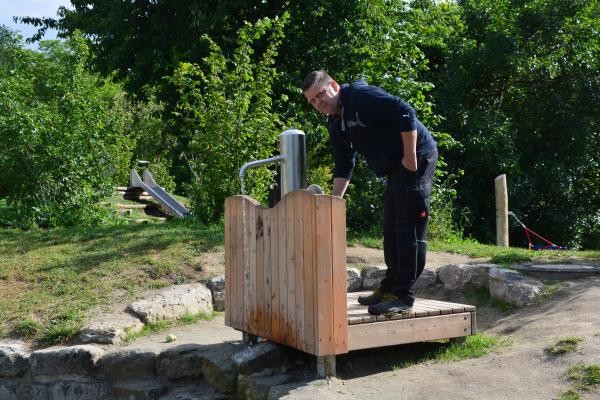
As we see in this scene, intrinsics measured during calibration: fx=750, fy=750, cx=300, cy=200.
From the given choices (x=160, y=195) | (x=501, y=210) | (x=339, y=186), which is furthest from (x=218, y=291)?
(x=160, y=195)

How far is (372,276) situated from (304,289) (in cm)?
330

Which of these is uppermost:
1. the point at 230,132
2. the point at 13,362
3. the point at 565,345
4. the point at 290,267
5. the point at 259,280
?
the point at 230,132

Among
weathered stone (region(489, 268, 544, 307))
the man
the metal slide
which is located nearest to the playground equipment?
the man

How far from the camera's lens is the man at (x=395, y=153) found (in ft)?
14.9

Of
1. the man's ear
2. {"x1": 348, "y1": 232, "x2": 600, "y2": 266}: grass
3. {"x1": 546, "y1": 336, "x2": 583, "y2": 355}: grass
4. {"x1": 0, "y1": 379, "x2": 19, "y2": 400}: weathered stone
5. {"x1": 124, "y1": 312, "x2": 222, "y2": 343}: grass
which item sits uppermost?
the man's ear

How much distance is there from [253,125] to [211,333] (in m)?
3.73

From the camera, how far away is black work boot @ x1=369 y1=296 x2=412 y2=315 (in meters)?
4.70

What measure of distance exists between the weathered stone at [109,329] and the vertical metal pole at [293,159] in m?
1.95

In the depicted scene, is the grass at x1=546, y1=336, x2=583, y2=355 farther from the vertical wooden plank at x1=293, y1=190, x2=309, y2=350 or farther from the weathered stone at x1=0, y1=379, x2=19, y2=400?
the weathered stone at x1=0, y1=379, x2=19, y2=400

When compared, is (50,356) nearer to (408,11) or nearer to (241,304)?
(241,304)

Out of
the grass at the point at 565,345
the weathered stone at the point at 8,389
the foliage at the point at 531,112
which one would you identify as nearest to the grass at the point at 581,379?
the grass at the point at 565,345

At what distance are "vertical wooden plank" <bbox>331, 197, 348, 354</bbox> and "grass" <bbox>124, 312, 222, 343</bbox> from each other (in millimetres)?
2357

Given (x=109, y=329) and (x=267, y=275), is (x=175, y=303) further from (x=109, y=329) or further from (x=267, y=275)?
(x=267, y=275)

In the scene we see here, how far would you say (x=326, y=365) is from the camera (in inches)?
178
